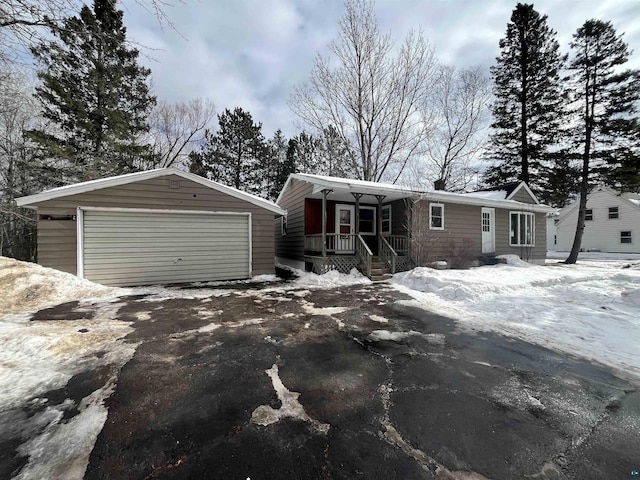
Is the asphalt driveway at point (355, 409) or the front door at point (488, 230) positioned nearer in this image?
the asphalt driveway at point (355, 409)

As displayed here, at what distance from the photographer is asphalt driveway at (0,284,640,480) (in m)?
1.79

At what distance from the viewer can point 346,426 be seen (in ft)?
7.07

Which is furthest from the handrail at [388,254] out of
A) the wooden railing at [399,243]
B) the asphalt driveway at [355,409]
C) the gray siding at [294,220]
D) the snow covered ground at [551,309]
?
the asphalt driveway at [355,409]

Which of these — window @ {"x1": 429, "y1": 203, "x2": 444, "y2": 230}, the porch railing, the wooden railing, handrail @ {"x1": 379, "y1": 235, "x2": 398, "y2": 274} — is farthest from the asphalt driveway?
window @ {"x1": 429, "y1": 203, "x2": 444, "y2": 230}

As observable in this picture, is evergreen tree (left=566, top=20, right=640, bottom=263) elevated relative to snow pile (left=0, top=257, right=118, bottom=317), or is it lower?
elevated

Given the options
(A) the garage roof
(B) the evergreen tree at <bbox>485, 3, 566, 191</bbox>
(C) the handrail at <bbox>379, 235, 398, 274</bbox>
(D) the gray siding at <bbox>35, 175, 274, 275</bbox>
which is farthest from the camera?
(B) the evergreen tree at <bbox>485, 3, 566, 191</bbox>

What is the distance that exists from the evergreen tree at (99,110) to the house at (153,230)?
267 inches

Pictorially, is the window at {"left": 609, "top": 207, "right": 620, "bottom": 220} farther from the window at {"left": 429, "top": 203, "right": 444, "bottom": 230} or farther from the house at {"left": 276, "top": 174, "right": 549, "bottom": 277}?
the window at {"left": 429, "top": 203, "right": 444, "bottom": 230}

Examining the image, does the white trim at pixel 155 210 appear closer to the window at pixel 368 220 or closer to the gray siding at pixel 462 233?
the window at pixel 368 220

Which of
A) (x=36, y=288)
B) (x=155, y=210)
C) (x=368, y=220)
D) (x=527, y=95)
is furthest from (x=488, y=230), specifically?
(x=36, y=288)

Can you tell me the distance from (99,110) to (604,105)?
89.5 feet

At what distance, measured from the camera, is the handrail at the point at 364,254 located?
964 cm

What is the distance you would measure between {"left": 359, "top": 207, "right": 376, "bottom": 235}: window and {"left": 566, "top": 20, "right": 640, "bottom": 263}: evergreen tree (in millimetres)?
12840

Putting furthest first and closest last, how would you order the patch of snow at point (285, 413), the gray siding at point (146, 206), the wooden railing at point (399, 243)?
the wooden railing at point (399, 243) < the gray siding at point (146, 206) < the patch of snow at point (285, 413)
